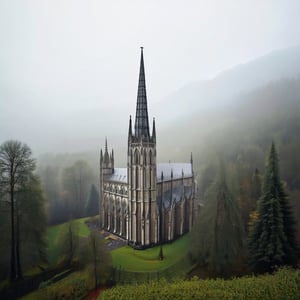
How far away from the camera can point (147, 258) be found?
12.4 meters

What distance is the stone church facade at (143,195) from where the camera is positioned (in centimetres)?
1496

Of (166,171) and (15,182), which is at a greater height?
(15,182)

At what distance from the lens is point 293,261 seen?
353 inches

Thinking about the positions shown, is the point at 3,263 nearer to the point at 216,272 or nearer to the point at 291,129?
the point at 216,272

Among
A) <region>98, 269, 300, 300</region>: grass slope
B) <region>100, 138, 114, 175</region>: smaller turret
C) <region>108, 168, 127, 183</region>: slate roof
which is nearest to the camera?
<region>98, 269, 300, 300</region>: grass slope

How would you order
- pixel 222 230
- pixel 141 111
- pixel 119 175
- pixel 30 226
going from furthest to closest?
pixel 119 175 → pixel 141 111 → pixel 30 226 → pixel 222 230

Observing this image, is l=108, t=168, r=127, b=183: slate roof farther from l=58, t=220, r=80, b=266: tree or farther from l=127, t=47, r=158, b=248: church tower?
l=58, t=220, r=80, b=266: tree

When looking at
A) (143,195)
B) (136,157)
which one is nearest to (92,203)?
(143,195)

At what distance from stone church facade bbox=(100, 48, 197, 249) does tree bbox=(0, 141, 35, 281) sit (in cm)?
753

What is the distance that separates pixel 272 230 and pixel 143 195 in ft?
28.7

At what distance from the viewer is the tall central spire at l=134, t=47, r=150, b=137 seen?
1427 centimetres

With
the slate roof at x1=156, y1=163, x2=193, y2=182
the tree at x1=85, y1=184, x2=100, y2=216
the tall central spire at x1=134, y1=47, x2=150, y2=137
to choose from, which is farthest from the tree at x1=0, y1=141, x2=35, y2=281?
the slate roof at x1=156, y1=163, x2=193, y2=182

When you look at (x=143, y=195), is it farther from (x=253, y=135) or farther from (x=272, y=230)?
(x=253, y=135)

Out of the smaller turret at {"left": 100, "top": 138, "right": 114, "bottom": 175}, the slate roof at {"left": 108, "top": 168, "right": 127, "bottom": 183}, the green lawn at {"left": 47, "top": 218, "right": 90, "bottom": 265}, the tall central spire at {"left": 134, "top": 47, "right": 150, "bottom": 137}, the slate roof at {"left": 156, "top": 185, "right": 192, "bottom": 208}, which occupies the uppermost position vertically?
the tall central spire at {"left": 134, "top": 47, "right": 150, "bottom": 137}
